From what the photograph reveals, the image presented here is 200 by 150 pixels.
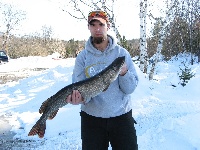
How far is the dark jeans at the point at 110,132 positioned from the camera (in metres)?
2.96

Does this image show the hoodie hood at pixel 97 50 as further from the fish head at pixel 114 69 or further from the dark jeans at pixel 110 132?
the dark jeans at pixel 110 132

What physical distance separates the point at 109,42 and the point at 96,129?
2.53ft

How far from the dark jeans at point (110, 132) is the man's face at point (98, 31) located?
671 mm

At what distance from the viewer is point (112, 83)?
2934mm

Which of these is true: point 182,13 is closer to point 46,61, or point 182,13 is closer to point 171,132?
point 171,132

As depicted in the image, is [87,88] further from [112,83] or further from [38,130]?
[38,130]

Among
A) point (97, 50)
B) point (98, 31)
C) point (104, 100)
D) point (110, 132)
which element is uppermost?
point (98, 31)

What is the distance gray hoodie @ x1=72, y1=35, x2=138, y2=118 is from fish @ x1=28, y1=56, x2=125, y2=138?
5.2 inches

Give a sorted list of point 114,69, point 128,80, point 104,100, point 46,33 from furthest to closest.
→ point 46,33, point 104,100, point 128,80, point 114,69

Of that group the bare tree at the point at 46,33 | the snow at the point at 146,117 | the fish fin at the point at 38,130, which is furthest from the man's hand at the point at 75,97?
the bare tree at the point at 46,33

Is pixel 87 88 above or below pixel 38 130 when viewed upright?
above

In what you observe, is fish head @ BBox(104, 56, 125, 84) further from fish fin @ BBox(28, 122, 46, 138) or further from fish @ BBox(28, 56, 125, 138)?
fish fin @ BBox(28, 122, 46, 138)

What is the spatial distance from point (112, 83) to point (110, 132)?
44 cm

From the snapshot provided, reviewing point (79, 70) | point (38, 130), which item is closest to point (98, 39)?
point (79, 70)
